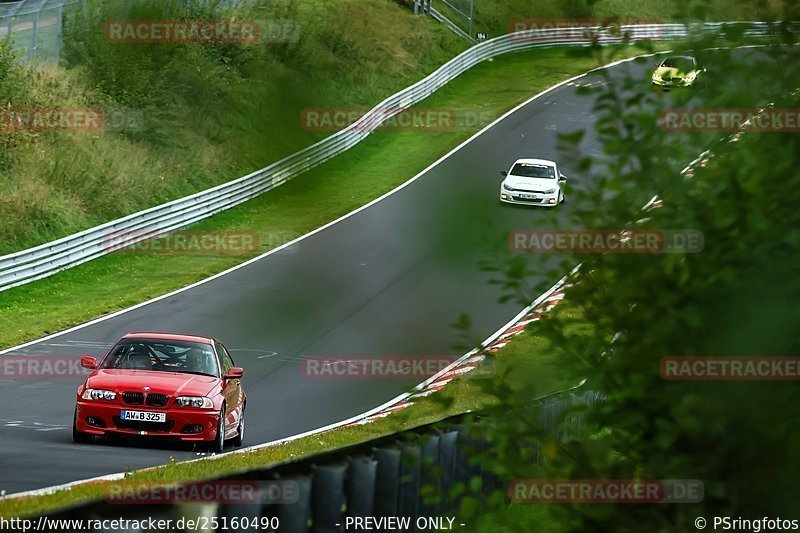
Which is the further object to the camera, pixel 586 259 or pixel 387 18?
pixel 586 259

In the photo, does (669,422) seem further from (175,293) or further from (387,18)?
(175,293)

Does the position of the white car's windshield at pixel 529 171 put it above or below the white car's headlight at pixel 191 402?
above

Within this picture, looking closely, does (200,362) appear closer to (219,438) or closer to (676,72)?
(219,438)

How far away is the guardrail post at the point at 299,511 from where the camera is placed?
16.4 feet

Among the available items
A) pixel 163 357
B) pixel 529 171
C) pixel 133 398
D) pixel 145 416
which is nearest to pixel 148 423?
pixel 145 416

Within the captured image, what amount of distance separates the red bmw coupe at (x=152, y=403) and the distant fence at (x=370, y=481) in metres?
Answer: 7.88

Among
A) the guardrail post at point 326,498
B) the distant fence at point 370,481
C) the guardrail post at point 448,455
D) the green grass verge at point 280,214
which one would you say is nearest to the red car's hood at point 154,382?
the green grass verge at point 280,214

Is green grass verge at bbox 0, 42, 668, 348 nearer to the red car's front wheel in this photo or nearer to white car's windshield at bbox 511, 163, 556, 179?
white car's windshield at bbox 511, 163, 556, 179

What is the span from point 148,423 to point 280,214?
12319mm

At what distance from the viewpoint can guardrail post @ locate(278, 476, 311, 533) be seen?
16.4ft

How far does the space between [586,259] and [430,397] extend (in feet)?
2.48

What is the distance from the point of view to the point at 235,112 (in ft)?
8.22

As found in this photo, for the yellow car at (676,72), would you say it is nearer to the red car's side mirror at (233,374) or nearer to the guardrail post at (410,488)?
the guardrail post at (410,488)

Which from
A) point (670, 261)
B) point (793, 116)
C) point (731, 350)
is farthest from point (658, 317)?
point (793, 116)
